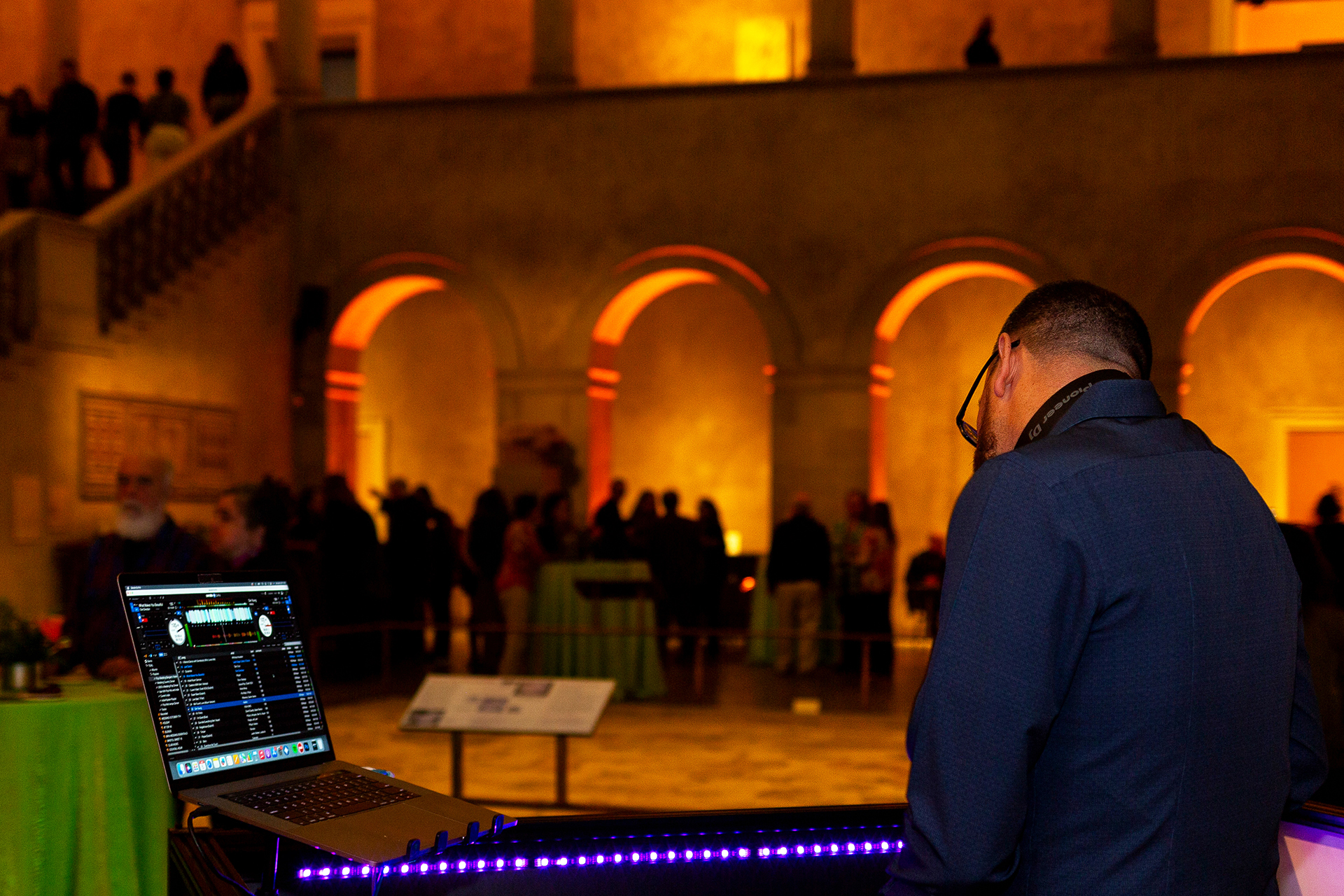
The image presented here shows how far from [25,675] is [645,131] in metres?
11.7

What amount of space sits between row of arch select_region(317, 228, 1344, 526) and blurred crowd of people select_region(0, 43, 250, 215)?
2.56 meters

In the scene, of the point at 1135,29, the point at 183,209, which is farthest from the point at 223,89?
the point at 1135,29

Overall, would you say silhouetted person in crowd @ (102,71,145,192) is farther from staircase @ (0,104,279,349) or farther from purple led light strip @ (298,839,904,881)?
purple led light strip @ (298,839,904,881)

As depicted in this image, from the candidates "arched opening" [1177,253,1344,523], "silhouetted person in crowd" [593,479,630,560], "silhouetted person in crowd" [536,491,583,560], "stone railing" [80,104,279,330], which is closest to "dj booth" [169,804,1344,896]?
"silhouetted person in crowd" [536,491,583,560]

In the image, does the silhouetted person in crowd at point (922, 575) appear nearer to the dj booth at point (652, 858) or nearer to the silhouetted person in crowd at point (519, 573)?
the silhouetted person in crowd at point (519, 573)

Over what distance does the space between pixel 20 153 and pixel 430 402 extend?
737 centimetres

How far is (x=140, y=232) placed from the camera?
13148 mm

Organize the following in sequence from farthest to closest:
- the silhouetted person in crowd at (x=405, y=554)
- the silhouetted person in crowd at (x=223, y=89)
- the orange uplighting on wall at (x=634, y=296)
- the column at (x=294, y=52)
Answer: the column at (x=294, y=52) → the silhouetted person in crowd at (x=223, y=89) → the orange uplighting on wall at (x=634, y=296) → the silhouetted person in crowd at (x=405, y=554)

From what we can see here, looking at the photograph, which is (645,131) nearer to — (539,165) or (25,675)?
(539,165)

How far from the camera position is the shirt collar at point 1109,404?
174cm

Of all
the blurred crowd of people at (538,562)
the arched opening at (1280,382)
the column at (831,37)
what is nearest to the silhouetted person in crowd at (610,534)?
the blurred crowd of people at (538,562)

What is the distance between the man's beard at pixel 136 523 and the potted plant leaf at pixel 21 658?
841 mm

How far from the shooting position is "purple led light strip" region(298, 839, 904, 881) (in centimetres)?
230

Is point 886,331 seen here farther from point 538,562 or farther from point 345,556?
point 345,556
